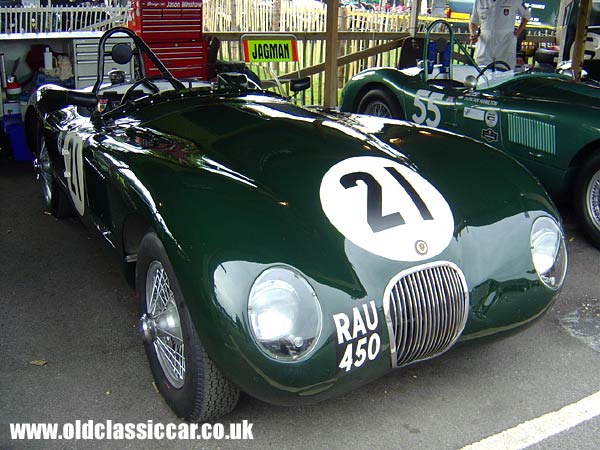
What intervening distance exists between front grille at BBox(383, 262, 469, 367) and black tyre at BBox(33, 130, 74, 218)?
10.3ft

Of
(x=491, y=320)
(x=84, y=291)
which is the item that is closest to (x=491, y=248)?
(x=491, y=320)

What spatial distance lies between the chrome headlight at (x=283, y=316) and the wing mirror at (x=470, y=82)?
12.4 ft

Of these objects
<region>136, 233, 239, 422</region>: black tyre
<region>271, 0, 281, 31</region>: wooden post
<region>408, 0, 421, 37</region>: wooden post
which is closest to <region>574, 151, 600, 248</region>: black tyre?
<region>136, 233, 239, 422</region>: black tyre

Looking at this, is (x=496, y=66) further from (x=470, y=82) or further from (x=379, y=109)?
(x=379, y=109)

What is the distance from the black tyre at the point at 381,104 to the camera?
19.5ft

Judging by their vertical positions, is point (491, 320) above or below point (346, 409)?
above

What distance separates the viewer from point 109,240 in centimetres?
316

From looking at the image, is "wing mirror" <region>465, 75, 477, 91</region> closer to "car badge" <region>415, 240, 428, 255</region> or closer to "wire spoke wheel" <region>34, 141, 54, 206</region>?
"car badge" <region>415, 240, 428, 255</region>

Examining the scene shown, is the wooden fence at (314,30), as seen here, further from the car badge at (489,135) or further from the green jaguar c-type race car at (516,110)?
the car badge at (489,135)

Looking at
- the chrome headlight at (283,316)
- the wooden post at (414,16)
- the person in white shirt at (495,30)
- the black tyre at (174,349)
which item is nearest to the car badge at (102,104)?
the black tyre at (174,349)

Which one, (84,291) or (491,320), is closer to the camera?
(491,320)

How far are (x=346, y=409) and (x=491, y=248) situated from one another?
2.92 feet

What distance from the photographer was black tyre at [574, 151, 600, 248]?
14.4ft

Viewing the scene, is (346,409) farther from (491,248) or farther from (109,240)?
(109,240)
